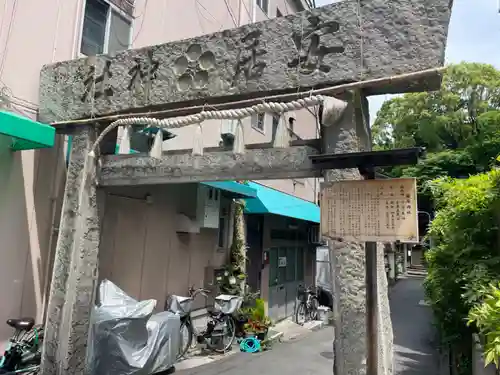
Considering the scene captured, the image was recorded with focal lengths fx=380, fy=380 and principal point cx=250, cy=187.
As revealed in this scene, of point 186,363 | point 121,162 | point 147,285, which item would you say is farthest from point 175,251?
point 121,162

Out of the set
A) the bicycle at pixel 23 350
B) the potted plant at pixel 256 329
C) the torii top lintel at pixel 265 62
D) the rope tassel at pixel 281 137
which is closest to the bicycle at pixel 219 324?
the potted plant at pixel 256 329

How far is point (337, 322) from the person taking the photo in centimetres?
422

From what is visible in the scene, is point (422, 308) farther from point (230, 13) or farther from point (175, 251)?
point (230, 13)

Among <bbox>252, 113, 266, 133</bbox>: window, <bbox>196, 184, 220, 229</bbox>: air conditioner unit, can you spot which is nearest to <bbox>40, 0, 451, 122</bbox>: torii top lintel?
<bbox>196, 184, 220, 229</bbox>: air conditioner unit

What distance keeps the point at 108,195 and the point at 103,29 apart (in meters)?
3.39

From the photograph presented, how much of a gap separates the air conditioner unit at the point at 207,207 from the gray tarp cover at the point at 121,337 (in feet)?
10.0

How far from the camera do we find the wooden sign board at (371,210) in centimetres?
319

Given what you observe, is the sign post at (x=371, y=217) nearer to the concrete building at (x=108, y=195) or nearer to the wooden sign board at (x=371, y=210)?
the wooden sign board at (x=371, y=210)

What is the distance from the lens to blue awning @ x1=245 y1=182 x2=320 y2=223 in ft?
36.9

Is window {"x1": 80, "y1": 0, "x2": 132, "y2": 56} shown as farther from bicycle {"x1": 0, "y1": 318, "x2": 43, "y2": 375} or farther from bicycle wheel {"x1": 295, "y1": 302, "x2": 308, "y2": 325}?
bicycle wheel {"x1": 295, "y1": 302, "x2": 308, "y2": 325}

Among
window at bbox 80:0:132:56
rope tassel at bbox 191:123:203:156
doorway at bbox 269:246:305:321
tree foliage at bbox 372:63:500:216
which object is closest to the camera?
rope tassel at bbox 191:123:203:156

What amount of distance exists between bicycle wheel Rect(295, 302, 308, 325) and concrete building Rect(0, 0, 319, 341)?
2757mm

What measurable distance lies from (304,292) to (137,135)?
10.2 meters

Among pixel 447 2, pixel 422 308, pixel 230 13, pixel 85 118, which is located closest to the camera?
pixel 447 2
